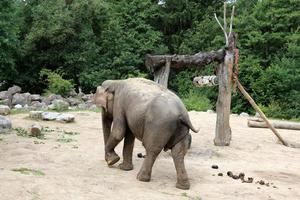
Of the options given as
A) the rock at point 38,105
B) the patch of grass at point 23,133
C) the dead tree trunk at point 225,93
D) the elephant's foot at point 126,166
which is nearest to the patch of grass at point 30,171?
the elephant's foot at point 126,166

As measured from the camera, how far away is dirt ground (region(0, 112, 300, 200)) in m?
6.41

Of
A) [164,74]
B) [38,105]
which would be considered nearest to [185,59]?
[164,74]

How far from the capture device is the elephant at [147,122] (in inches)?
285

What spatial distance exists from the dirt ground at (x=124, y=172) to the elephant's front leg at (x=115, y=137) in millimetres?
179

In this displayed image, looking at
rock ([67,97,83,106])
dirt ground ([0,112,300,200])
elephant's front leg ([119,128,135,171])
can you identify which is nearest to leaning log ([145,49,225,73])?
dirt ground ([0,112,300,200])

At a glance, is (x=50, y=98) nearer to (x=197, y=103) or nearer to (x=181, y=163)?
(x=197, y=103)

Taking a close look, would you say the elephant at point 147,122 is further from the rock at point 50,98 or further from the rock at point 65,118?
the rock at point 50,98

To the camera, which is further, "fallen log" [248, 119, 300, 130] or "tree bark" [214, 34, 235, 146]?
"fallen log" [248, 119, 300, 130]

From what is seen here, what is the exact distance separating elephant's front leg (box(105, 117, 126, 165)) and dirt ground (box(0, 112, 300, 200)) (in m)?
0.18

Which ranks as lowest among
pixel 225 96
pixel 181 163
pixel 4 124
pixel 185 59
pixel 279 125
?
pixel 279 125

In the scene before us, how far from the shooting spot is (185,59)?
11.5 meters

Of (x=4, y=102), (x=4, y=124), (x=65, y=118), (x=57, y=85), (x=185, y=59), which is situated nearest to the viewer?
(x=185, y=59)

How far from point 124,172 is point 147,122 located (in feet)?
3.69

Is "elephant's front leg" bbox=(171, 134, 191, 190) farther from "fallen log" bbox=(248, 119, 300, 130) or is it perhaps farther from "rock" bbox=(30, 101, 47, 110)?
"rock" bbox=(30, 101, 47, 110)
